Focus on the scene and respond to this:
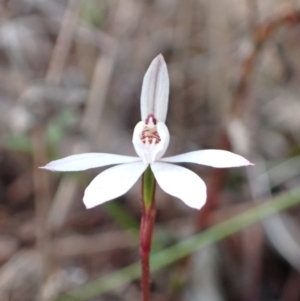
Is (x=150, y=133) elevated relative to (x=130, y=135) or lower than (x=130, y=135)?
lower

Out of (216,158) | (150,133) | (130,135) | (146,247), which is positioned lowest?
(146,247)

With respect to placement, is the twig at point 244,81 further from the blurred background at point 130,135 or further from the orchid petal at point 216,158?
the orchid petal at point 216,158

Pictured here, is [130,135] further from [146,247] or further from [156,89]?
[146,247]

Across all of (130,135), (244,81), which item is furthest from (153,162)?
(130,135)

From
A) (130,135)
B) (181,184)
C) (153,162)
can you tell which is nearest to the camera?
(181,184)

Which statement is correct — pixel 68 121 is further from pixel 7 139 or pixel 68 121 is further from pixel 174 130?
pixel 174 130

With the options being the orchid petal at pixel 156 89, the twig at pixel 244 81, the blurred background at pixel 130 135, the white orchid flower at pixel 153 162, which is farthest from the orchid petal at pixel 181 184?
the twig at pixel 244 81
